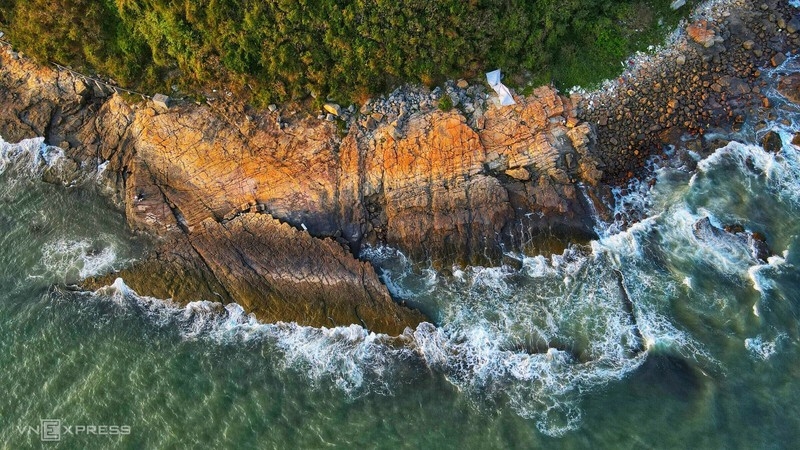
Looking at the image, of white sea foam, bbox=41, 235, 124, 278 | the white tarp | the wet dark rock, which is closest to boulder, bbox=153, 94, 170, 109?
white sea foam, bbox=41, 235, 124, 278

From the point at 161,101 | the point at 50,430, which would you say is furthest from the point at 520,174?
the point at 50,430

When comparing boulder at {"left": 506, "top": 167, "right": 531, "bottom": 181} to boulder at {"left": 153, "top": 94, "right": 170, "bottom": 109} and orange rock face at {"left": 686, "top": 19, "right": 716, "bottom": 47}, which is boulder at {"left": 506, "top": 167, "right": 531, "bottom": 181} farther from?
boulder at {"left": 153, "top": 94, "right": 170, "bottom": 109}

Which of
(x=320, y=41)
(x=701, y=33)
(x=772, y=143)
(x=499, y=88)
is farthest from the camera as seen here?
(x=701, y=33)

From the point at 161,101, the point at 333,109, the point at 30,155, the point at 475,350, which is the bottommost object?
the point at 475,350

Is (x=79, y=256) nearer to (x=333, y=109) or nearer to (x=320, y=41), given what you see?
(x=333, y=109)

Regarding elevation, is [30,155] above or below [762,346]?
above

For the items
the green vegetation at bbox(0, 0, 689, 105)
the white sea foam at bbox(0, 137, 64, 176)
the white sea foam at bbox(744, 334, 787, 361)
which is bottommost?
the white sea foam at bbox(744, 334, 787, 361)

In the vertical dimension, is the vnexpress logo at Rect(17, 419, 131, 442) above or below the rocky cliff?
below

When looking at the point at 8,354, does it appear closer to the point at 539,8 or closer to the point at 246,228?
the point at 246,228

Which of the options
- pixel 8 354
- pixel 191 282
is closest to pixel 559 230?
pixel 191 282
